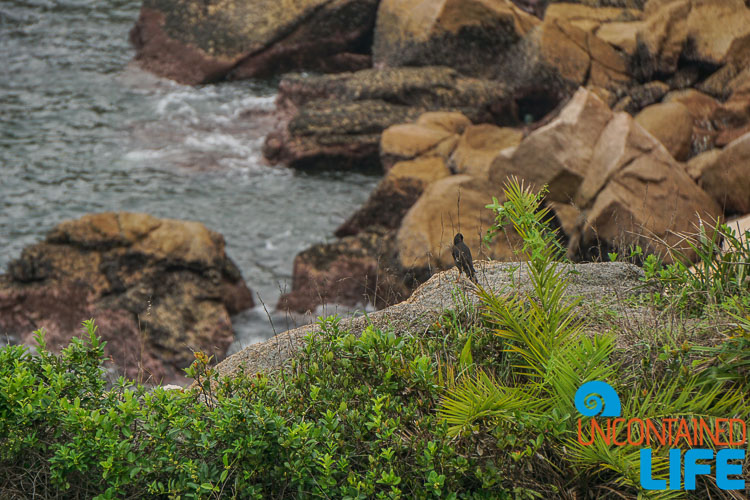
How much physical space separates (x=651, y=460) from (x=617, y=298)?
1295mm

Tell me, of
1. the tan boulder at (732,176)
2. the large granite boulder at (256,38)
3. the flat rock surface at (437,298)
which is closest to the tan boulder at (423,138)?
the tan boulder at (732,176)

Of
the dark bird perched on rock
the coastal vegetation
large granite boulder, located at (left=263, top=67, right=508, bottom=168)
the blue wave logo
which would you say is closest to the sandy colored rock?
large granite boulder, located at (left=263, top=67, right=508, bottom=168)

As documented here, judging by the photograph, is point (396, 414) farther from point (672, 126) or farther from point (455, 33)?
point (455, 33)

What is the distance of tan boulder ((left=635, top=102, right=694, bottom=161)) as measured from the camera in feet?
33.9

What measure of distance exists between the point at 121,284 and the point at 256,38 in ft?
31.5

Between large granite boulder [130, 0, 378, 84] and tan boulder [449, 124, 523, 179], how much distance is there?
20.6ft

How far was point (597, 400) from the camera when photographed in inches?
129

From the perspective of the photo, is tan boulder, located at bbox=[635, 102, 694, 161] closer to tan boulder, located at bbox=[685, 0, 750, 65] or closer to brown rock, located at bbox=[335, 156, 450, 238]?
tan boulder, located at bbox=[685, 0, 750, 65]

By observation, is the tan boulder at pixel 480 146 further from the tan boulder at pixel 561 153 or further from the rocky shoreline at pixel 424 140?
the tan boulder at pixel 561 153

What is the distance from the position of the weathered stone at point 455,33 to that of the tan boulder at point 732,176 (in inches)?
272

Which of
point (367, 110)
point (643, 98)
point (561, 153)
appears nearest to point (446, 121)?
point (367, 110)

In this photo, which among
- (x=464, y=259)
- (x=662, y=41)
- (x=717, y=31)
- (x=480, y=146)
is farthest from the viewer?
(x=662, y=41)

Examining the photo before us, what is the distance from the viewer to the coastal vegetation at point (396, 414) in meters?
3.18

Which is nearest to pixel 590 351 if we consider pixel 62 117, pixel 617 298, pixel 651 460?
pixel 651 460
